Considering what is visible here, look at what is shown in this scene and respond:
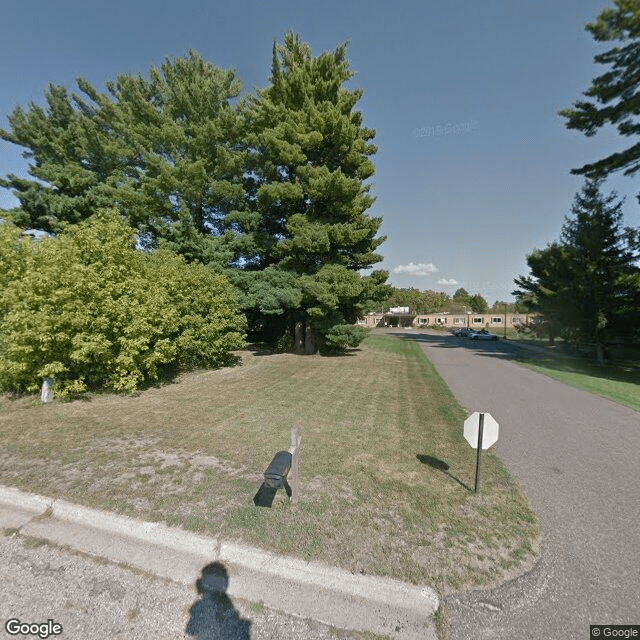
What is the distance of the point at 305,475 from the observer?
4.54 meters

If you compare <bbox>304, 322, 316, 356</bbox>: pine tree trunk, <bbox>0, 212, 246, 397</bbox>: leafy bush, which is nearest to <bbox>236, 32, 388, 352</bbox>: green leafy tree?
<bbox>304, 322, 316, 356</bbox>: pine tree trunk

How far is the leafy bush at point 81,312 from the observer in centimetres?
741

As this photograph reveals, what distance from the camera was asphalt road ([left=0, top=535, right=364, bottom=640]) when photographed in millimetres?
2391

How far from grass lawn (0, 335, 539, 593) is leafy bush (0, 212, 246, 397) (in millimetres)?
937

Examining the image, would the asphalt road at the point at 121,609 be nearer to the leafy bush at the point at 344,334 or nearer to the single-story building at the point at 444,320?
the leafy bush at the point at 344,334

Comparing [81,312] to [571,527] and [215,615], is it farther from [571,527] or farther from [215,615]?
[571,527]

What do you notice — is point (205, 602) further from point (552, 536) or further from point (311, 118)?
point (311, 118)

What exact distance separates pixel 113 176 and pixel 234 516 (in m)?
21.7

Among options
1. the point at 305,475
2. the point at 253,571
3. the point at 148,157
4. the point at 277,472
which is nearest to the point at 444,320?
the point at 148,157

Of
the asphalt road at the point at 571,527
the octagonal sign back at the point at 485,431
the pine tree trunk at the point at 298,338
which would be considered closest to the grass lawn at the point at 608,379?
the asphalt road at the point at 571,527

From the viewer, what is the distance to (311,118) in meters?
16.0

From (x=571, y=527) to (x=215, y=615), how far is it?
3912 mm

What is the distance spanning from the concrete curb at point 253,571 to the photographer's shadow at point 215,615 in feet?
0.30

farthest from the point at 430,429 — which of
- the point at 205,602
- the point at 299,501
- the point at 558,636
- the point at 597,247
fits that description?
the point at 597,247
